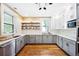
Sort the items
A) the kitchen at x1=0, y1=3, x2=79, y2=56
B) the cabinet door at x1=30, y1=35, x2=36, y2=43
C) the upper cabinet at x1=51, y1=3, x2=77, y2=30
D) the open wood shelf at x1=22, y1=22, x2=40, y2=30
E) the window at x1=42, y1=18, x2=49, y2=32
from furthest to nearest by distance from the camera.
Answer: the open wood shelf at x1=22, y1=22, x2=40, y2=30
the window at x1=42, y1=18, x2=49, y2=32
the cabinet door at x1=30, y1=35, x2=36, y2=43
the upper cabinet at x1=51, y1=3, x2=77, y2=30
the kitchen at x1=0, y1=3, x2=79, y2=56

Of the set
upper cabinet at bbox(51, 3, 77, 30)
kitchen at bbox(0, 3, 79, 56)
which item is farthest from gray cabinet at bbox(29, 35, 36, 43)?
upper cabinet at bbox(51, 3, 77, 30)

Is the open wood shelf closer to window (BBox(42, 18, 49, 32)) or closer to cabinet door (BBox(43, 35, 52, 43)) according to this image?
window (BBox(42, 18, 49, 32))

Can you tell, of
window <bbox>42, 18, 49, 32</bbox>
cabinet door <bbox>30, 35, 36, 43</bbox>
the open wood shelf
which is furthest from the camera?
the open wood shelf

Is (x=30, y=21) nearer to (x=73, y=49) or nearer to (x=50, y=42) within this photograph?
(x=50, y=42)

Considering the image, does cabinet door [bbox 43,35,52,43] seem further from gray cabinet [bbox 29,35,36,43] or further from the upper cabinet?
the upper cabinet

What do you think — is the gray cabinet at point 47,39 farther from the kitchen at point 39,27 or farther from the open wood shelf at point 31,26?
the open wood shelf at point 31,26

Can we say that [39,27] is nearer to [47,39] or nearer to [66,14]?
[47,39]

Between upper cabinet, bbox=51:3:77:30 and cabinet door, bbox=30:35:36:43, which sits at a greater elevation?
upper cabinet, bbox=51:3:77:30

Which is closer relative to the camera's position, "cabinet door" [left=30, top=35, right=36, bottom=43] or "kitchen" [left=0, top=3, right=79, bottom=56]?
"kitchen" [left=0, top=3, right=79, bottom=56]

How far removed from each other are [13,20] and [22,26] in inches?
137

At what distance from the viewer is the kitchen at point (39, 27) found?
441cm

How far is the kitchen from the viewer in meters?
4.41

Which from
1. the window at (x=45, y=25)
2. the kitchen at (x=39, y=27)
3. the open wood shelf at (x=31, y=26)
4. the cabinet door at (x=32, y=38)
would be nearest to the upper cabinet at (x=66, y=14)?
the kitchen at (x=39, y=27)

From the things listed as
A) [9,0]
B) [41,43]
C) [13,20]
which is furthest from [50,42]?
[9,0]
